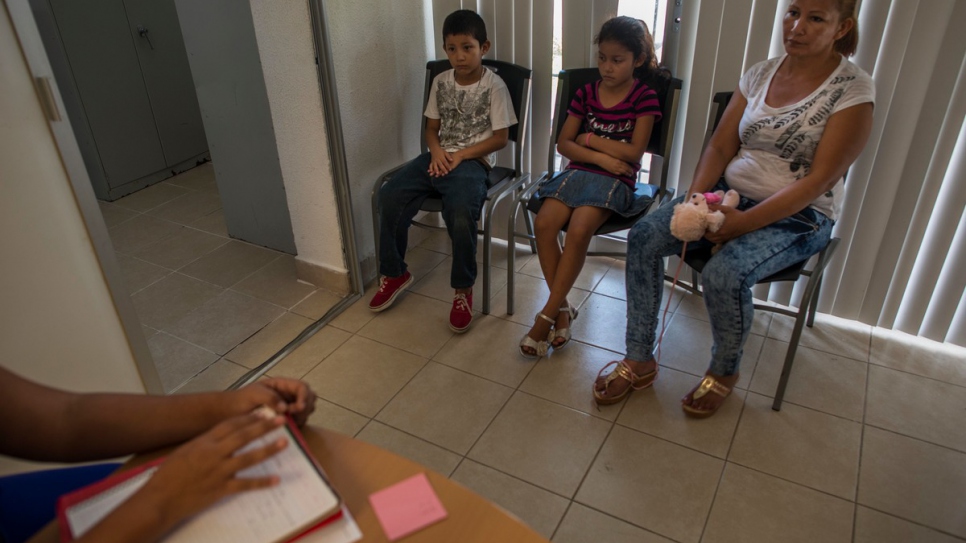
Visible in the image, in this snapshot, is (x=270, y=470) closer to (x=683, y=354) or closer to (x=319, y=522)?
(x=319, y=522)

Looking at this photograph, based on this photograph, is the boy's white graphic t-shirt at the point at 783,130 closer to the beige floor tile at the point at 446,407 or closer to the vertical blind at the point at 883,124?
the vertical blind at the point at 883,124

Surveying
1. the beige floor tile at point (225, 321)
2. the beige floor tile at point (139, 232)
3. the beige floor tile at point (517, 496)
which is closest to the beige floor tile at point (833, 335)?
the beige floor tile at point (517, 496)

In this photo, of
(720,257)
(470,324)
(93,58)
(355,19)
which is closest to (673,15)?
(720,257)

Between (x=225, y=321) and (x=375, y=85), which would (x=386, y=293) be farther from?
(x=375, y=85)

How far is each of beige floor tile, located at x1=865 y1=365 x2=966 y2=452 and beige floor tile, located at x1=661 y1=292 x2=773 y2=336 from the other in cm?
39

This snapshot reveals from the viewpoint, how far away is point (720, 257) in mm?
1955

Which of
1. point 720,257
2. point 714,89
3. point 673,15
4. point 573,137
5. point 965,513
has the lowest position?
point 965,513

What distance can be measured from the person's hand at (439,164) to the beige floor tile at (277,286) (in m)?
0.79

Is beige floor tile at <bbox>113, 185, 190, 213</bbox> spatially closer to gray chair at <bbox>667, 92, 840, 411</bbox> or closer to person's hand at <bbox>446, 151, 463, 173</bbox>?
person's hand at <bbox>446, 151, 463, 173</bbox>

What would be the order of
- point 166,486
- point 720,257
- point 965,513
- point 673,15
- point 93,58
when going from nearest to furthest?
point 166,486
point 965,513
point 720,257
point 673,15
point 93,58

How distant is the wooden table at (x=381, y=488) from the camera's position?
87 cm

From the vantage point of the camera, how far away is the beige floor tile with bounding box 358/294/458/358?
247 centimetres

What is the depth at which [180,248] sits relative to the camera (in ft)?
10.4

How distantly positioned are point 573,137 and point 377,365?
1.13 meters
